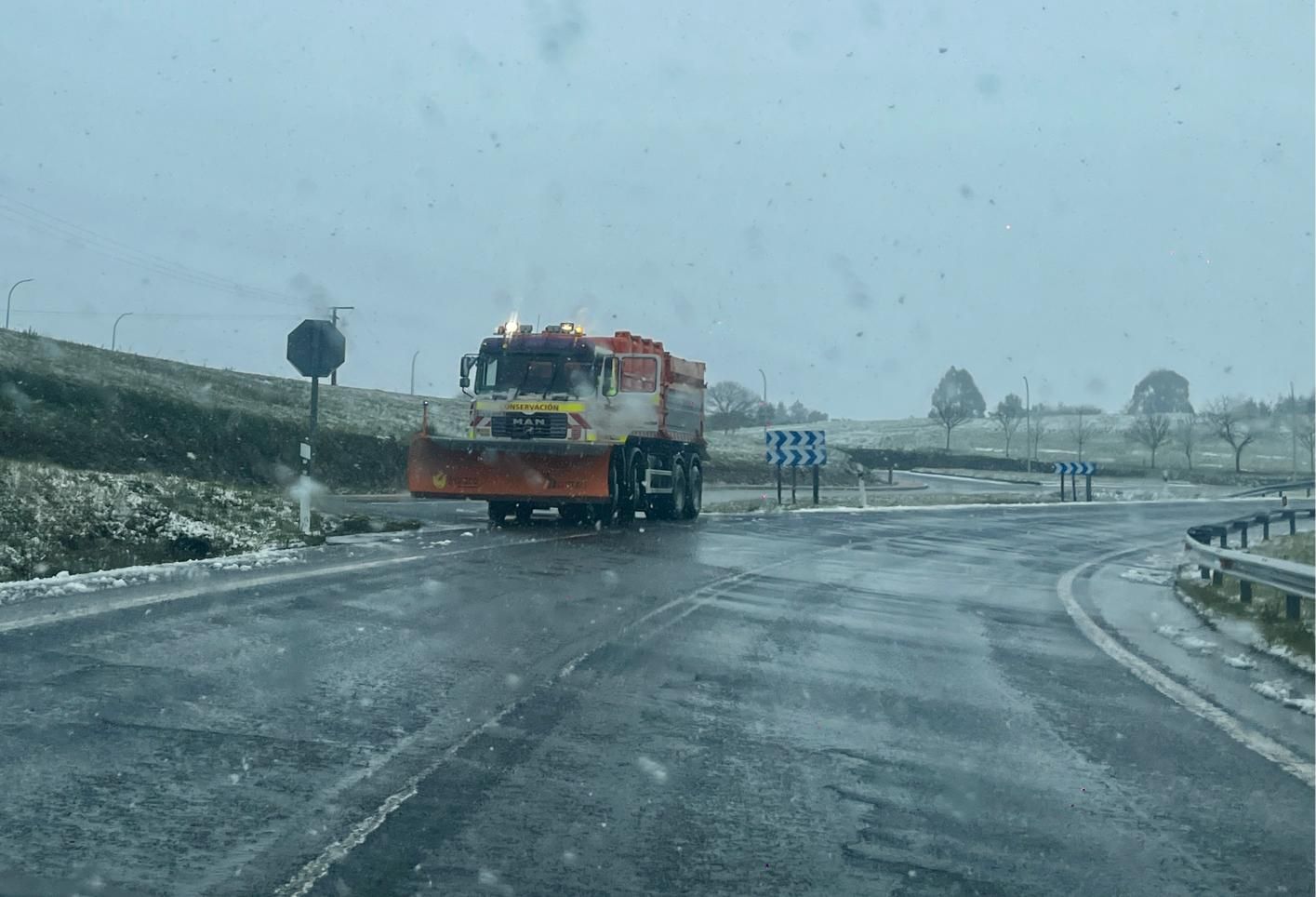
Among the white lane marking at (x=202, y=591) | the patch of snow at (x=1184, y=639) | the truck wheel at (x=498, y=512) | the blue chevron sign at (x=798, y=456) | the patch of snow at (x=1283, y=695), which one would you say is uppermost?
the blue chevron sign at (x=798, y=456)

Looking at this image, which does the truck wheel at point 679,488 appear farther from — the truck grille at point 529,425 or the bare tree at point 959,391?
the bare tree at point 959,391

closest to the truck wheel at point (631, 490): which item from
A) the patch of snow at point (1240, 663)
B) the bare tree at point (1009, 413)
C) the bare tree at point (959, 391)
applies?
the patch of snow at point (1240, 663)

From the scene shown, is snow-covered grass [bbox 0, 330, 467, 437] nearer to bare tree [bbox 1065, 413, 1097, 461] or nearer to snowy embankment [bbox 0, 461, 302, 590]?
snowy embankment [bbox 0, 461, 302, 590]

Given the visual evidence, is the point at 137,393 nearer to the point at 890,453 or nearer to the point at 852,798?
the point at 852,798

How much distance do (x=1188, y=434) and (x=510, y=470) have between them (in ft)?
262

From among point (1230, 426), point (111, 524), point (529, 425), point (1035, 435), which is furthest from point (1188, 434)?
point (111, 524)

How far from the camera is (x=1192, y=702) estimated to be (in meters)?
8.37

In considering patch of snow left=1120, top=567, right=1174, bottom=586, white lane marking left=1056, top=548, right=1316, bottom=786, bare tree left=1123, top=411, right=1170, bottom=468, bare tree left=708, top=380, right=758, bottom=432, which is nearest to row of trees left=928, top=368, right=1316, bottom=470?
bare tree left=1123, top=411, right=1170, bottom=468

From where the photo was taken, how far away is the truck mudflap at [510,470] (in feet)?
71.7

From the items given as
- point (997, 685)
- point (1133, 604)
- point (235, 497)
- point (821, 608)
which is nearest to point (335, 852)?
point (997, 685)

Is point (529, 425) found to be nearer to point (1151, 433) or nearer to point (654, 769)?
point (654, 769)

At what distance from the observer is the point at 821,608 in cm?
1266

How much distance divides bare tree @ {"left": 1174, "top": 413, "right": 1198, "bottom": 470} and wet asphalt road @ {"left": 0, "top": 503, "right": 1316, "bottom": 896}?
8427 cm

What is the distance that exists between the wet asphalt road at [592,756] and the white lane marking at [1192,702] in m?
0.13
